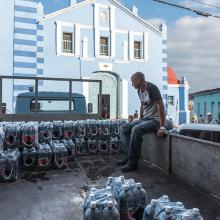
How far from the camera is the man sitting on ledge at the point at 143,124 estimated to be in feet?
17.9

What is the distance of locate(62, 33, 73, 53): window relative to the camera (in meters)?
24.1

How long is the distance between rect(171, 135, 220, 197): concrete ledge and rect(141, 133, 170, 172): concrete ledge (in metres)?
0.17

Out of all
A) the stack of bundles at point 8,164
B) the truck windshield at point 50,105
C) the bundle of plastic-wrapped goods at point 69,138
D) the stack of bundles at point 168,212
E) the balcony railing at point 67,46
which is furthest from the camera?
the balcony railing at point 67,46

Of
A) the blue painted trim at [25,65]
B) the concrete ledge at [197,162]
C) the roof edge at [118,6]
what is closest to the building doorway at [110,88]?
the roof edge at [118,6]

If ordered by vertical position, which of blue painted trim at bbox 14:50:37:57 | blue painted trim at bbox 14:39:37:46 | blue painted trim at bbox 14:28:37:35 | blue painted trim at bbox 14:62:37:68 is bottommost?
blue painted trim at bbox 14:62:37:68

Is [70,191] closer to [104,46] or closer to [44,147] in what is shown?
[44,147]

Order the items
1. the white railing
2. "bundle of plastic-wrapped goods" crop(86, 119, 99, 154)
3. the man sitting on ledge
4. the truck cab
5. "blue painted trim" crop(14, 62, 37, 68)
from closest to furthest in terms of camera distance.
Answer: the man sitting on ledge
"bundle of plastic-wrapped goods" crop(86, 119, 99, 154)
the truck cab
"blue painted trim" crop(14, 62, 37, 68)
the white railing

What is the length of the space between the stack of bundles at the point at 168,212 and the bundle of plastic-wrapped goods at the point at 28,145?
311 cm

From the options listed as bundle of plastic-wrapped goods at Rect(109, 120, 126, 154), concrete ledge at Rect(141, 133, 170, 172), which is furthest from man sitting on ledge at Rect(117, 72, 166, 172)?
bundle of plastic-wrapped goods at Rect(109, 120, 126, 154)

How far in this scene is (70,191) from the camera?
412 centimetres

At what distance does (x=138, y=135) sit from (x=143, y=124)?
0.21 metres

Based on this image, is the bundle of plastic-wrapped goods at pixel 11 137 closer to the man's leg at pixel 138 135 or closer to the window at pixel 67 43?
A: the man's leg at pixel 138 135

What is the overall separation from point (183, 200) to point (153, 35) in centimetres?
2492

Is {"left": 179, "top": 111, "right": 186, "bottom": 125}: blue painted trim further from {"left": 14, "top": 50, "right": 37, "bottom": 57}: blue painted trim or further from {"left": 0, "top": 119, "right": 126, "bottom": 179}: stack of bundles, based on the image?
{"left": 0, "top": 119, "right": 126, "bottom": 179}: stack of bundles
